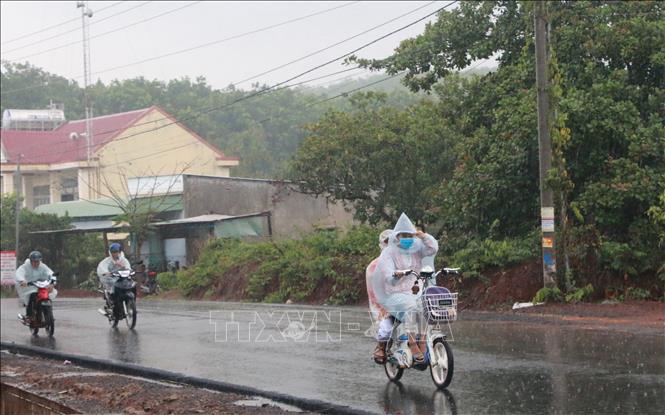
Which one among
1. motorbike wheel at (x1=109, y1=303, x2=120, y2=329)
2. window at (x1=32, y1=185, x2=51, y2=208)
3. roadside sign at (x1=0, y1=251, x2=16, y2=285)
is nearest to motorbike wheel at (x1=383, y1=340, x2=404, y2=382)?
motorbike wheel at (x1=109, y1=303, x2=120, y2=329)

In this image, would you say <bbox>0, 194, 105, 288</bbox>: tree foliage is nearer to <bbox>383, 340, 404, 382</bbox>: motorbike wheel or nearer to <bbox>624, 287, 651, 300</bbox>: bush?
<bbox>624, 287, 651, 300</bbox>: bush

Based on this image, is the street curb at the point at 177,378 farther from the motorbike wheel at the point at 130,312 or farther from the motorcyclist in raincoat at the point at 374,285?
the motorbike wheel at the point at 130,312

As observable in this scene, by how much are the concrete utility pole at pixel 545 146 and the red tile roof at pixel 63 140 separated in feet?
155

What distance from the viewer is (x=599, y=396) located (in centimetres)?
918

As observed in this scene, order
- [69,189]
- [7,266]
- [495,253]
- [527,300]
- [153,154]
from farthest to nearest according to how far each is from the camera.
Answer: [69,189]
[153,154]
[7,266]
[495,253]
[527,300]

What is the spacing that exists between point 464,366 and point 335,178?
22409 millimetres

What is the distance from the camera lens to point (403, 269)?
10164 mm

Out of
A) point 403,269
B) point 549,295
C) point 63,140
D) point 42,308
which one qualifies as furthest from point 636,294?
point 63,140

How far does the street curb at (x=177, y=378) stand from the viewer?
31.7ft

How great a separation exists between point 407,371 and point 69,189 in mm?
61391

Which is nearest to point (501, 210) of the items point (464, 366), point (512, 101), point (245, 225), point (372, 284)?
point (512, 101)

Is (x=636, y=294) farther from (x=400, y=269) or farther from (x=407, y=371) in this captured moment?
(x=400, y=269)

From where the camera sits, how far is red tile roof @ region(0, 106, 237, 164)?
65188mm

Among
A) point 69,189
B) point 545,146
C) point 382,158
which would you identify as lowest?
point 545,146
